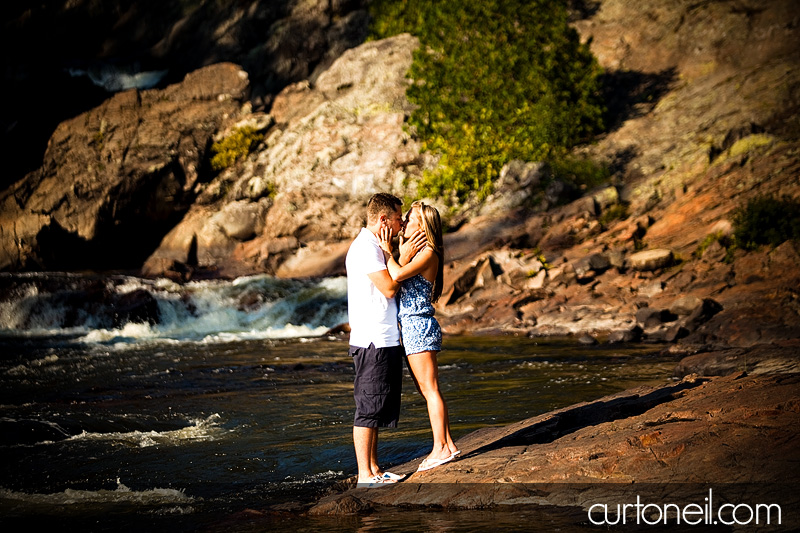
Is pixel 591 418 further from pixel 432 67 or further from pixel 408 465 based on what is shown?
pixel 432 67

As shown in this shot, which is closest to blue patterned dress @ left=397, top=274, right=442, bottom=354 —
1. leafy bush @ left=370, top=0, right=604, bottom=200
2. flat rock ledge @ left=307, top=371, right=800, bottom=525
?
flat rock ledge @ left=307, top=371, right=800, bottom=525

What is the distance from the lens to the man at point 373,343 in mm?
5371

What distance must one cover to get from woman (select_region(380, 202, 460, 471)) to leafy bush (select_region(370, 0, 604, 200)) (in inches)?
760

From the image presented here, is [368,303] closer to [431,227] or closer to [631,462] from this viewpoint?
[431,227]

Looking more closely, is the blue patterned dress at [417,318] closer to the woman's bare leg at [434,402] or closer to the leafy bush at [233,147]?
the woman's bare leg at [434,402]

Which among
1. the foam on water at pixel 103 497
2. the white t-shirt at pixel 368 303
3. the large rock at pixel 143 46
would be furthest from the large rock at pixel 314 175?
the white t-shirt at pixel 368 303

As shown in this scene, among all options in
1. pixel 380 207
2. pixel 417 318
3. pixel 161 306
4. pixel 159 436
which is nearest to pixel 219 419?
pixel 159 436

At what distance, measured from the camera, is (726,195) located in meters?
18.1

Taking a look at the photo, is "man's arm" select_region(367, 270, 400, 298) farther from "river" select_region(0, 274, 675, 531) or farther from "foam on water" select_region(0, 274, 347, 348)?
"foam on water" select_region(0, 274, 347, 348)

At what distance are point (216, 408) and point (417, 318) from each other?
4.88 m

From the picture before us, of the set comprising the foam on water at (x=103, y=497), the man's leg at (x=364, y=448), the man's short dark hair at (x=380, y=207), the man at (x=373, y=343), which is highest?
the man's short dark hair at (x=380, y=207)

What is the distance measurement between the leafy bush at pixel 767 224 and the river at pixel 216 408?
15.5ft

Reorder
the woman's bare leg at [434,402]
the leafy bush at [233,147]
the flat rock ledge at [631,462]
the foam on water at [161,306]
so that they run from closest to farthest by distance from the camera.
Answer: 1. the flat rock ledge at [631,462]
2. the woman's bare leg at [434,402]
3. the foam on water at [161,306]
4. the leafy bush at [233,147]

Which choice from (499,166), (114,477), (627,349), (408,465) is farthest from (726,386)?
A: (499,166)
